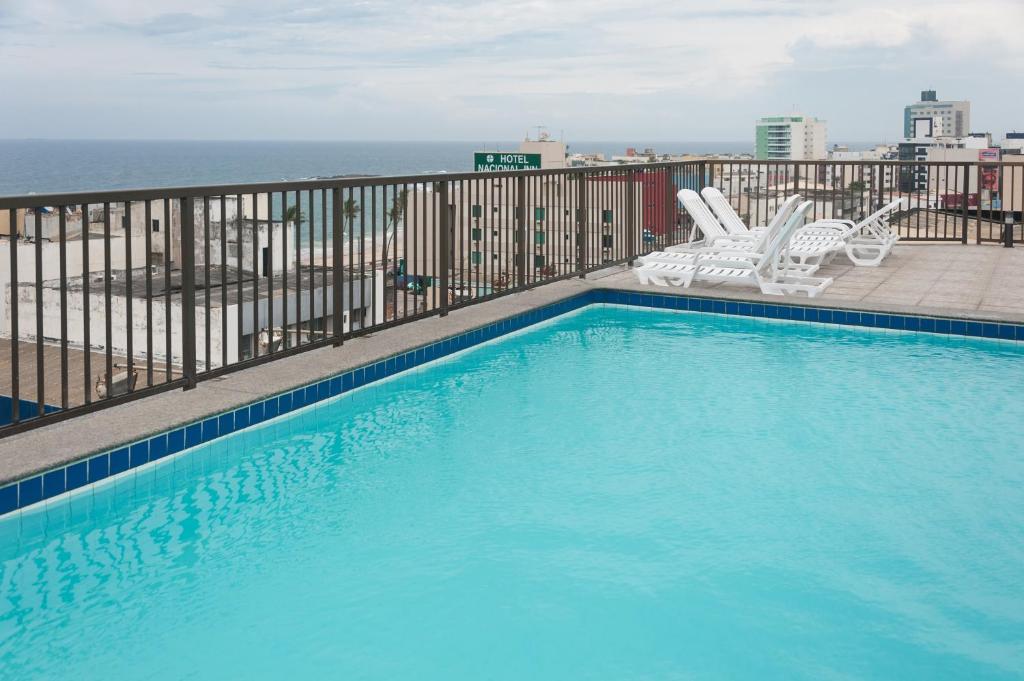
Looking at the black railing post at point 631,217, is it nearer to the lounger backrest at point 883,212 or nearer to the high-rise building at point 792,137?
the lounger backrest at point 883,212

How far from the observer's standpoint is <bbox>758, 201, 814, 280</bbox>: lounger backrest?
7082 millimetres

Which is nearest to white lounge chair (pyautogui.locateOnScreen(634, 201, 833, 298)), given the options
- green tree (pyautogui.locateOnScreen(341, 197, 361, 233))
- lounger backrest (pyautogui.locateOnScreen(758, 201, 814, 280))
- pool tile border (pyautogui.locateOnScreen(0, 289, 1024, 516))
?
lounger backrest (pyautogui.locateOnScreen(758, 201, 814, 280))

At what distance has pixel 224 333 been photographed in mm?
4797

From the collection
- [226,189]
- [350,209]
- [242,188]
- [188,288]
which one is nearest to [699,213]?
[350,209]

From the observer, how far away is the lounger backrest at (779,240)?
708 cm

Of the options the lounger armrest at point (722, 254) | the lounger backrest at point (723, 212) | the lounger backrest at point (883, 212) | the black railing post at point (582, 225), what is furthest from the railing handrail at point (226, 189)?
the lounger backrest at point (883, 212)

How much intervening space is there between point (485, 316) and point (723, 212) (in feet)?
12.6

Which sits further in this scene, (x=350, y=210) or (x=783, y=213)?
(x=783, y=213)

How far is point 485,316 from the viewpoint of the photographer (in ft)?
21.3

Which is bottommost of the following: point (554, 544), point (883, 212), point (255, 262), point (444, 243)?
point (554, 544)

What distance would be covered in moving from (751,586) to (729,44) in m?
34.6

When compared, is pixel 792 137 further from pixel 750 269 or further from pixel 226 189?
pixel 226 189

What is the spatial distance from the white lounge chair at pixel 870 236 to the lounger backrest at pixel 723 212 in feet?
2.25

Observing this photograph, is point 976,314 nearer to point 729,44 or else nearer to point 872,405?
point 872,405
